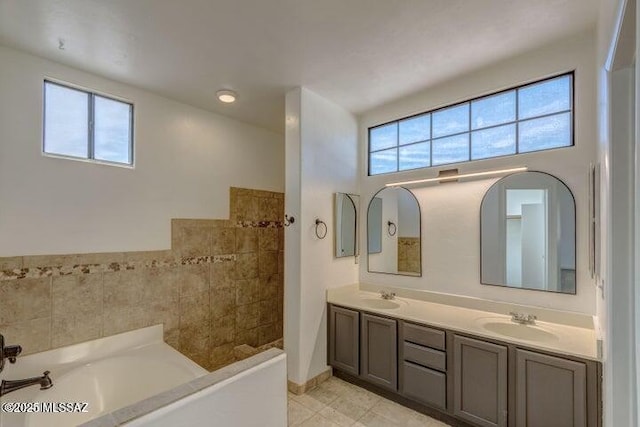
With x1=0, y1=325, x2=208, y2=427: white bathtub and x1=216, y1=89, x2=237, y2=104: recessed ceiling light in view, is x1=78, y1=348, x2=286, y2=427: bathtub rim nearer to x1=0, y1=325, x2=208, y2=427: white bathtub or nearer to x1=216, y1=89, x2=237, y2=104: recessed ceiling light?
x1=0, y1=325, x2=208, y2=427: white bathtub

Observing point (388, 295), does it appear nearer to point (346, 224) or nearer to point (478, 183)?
point (346, 224)

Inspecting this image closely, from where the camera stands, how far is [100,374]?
2.18 metres

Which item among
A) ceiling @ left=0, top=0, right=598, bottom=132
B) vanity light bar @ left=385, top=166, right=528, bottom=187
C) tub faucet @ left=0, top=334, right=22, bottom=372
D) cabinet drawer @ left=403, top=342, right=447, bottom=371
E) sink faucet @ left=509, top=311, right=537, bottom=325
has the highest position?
ceiling @ left=0, top=0, right=598, bottom=132

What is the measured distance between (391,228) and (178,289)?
229 cm

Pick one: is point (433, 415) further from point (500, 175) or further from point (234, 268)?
point (234, 268)

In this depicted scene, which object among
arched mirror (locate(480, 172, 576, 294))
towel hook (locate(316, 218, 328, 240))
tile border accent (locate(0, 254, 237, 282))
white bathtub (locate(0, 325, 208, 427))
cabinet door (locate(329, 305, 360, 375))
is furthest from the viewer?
towel hook (locate(316, 218, 328, 240))

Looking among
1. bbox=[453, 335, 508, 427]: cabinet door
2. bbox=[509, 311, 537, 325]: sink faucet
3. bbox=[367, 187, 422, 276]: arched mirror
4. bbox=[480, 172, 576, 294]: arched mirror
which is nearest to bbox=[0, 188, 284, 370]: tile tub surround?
bbox=[367, 187, 422, 276]: arched mirror

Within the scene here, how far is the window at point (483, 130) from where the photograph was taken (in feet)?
7.29

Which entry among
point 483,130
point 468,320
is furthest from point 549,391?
point 483,130

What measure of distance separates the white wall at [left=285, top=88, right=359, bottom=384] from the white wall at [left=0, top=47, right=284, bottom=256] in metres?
0.97

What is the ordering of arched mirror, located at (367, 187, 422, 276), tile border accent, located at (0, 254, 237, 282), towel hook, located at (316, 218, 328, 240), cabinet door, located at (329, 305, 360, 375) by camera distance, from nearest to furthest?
tile border accent, located at (0, 254, 237, 282) < cabinet door, located at (329, 305, 360, 375) < towel hook, located at (316, 218, 328, 240) < arched mirror, located at (367, 187, 422, 276)

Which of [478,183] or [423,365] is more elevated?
[478,183]

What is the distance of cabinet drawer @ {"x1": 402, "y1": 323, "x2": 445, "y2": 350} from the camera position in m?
2.19

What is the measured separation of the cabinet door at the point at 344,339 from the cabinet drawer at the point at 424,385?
48 centimetres
